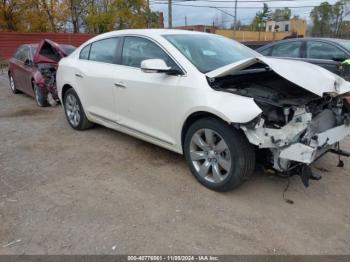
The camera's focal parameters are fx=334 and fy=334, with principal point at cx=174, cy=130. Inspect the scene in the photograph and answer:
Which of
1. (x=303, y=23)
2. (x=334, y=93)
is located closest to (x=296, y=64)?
(x=334, y=93)

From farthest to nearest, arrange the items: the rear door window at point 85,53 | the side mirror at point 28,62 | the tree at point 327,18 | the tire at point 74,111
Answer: the tree at point 327,18
the side mirror at point 28,62
the tire at point 74,111
the rear door window at point 85,53

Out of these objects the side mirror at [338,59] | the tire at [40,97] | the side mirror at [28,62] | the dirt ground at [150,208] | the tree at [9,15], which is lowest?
the dirt ground at [150,208]

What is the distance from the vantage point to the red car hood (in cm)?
784

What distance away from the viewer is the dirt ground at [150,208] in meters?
2.75

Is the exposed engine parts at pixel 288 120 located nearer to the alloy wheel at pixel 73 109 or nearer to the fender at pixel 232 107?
the fender at pixel 232 107

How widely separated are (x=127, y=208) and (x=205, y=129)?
1.12 m

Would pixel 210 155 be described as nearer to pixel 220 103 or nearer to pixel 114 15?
pixel 220 103

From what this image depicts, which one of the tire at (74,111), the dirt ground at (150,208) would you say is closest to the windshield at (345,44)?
the dirt ground at (150,208)

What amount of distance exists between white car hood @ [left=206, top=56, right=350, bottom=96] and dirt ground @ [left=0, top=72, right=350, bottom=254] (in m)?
1.14

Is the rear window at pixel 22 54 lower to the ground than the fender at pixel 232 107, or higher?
higher

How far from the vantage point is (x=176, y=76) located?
369 cm

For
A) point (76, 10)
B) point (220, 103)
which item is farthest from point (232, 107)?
point (76, 10)

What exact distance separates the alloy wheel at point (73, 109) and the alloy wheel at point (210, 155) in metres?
2.68

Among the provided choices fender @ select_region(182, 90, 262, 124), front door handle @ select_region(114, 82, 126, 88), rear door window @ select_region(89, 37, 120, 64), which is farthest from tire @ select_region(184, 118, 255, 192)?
rear door window @ select_region(89, 37, 120, 64)
